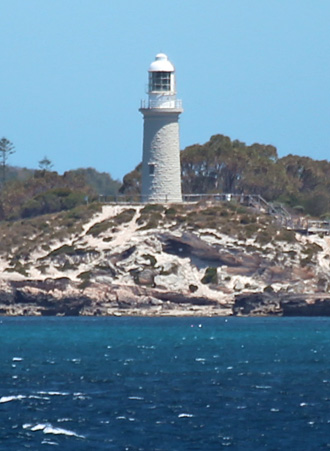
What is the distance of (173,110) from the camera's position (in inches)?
3403

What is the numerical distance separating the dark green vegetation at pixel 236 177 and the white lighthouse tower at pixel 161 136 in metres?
14.3

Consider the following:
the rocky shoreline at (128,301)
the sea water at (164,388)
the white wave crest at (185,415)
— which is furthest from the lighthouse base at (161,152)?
the white wave crest at (185,415)

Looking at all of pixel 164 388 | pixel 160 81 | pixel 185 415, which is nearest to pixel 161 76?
pixel 160 81

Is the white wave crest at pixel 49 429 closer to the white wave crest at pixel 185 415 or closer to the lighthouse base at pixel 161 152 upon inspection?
the white wave crest at pixel 185 415

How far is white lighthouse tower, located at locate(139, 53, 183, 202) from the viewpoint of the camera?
85.9m

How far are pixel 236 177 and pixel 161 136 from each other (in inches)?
734

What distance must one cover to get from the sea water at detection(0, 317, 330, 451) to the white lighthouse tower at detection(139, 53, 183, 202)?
19778 mm

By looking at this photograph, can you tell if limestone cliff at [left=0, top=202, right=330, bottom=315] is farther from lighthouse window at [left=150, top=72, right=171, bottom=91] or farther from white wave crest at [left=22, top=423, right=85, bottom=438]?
white wave crest at [left=22, top=423, right=85, bottom=438]

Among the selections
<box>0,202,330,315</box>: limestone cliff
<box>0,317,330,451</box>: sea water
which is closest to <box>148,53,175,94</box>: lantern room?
<box>0,202,330,315</box>: limestone cliff

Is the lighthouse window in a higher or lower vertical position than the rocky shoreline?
higher

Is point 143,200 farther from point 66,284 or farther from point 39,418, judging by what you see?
point 39,418

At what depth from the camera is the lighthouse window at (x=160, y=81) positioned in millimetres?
85625

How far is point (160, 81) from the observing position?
85.9 meters

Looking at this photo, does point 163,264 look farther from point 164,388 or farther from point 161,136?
point 164,388
